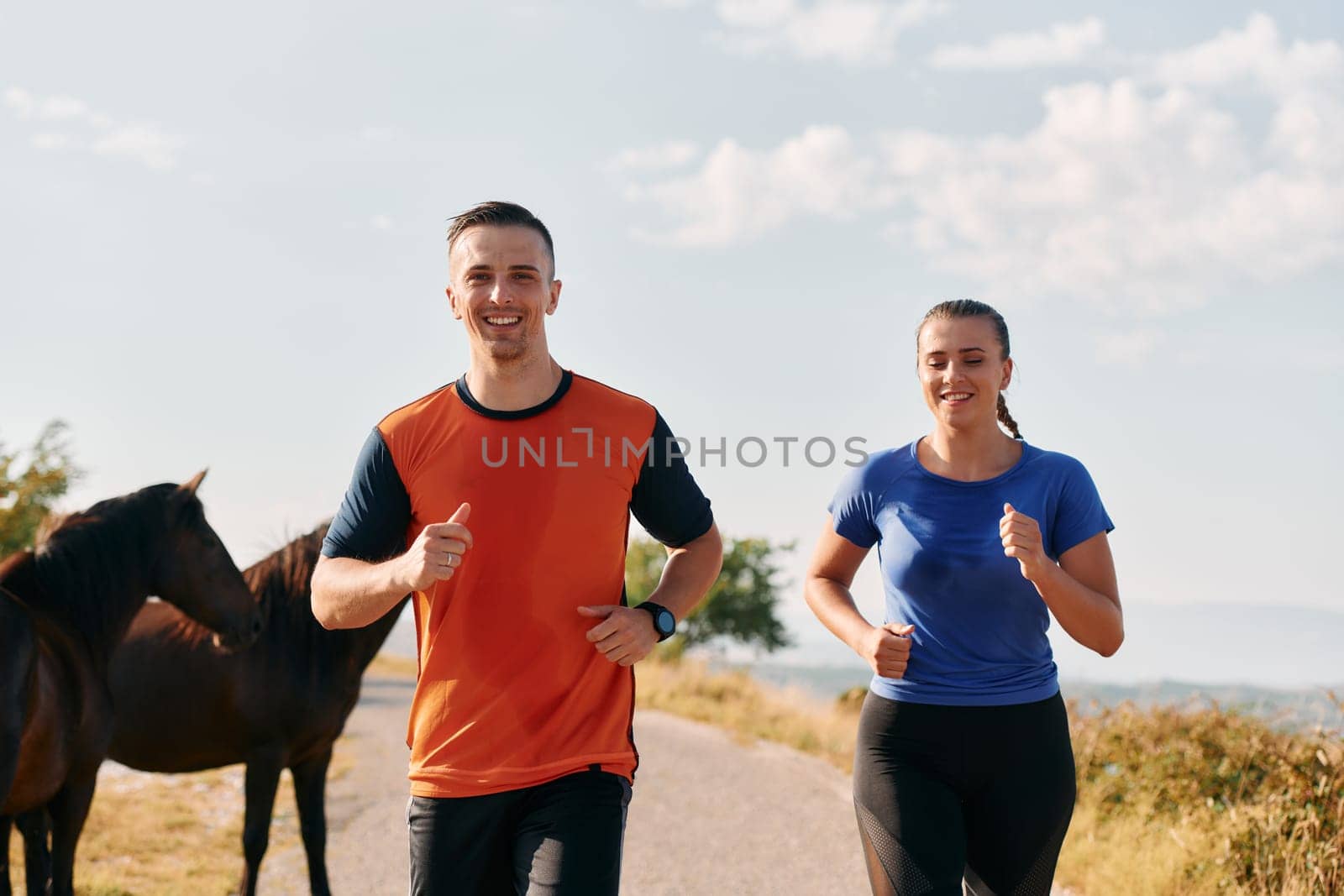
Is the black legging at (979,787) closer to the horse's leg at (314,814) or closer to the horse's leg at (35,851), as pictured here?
the horse's leg at (314,814)

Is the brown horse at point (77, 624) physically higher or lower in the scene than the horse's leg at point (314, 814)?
higher

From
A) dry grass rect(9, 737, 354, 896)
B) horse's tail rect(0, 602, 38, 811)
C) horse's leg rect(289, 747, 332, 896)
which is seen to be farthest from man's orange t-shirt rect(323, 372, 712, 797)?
dry grass rect(9, 737, 354, 896)

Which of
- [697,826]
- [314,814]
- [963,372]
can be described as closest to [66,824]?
[314,814]

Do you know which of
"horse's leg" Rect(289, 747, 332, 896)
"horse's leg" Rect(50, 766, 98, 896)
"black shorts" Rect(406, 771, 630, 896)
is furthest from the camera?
"horse's leg" Rect(289, 747, 332, 896)

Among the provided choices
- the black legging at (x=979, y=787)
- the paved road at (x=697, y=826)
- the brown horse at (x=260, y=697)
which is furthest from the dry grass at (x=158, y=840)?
the black legging at (x=979, y=787)

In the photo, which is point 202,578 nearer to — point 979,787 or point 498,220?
point 498,220

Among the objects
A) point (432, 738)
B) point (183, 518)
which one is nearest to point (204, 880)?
point (183, 518)

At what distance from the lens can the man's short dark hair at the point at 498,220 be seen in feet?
10.7

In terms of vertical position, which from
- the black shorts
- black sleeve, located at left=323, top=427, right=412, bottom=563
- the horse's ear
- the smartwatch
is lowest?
the black shorts

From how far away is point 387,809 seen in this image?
10.2 m

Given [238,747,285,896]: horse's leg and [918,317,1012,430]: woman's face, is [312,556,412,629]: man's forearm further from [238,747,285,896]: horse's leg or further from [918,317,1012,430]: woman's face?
[238,747,285,896]: horse's leg

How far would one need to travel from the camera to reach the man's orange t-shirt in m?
3.01

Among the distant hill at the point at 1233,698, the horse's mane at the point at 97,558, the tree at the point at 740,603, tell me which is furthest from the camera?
the tree at the point at 740,603

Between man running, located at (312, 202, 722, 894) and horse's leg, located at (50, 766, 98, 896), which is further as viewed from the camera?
horse's leg, located at (50, 766, 98, 896)
